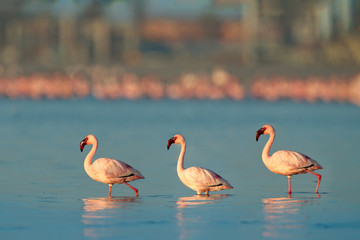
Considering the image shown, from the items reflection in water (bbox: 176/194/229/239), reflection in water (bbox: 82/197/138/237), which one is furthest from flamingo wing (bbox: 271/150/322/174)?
reflection in water (bbox: 82/197/138/237)

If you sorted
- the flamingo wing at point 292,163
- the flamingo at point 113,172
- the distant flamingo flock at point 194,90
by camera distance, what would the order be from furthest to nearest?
the distant flamingo flock at point 194,90, the flamingo wing at point 292,163, the flamingo at point 113,172

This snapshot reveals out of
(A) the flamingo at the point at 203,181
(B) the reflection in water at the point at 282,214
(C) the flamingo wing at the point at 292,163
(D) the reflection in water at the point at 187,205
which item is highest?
(C) the flamingo wing at the point at 292,163

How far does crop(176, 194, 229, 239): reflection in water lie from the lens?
28.2 feet

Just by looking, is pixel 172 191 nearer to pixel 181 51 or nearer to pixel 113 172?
pixel 113 172

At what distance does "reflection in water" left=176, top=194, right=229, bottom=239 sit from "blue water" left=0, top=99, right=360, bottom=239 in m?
0.01

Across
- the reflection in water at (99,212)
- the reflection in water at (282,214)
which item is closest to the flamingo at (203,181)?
the reflection in water at (282,214)

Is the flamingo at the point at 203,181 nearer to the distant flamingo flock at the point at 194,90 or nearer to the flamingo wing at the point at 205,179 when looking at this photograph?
the flamingo wing at the point at 205,179

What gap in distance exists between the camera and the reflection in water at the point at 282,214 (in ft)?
28.0

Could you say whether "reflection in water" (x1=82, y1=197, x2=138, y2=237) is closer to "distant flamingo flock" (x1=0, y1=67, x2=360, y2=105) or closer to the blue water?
the blue water

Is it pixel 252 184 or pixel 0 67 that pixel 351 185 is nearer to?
pixel 252 184

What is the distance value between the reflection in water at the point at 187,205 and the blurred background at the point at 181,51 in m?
29.3

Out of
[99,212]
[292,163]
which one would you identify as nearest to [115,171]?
[99,212]

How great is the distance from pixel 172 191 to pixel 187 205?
4.27ft

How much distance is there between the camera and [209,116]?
30625mm
